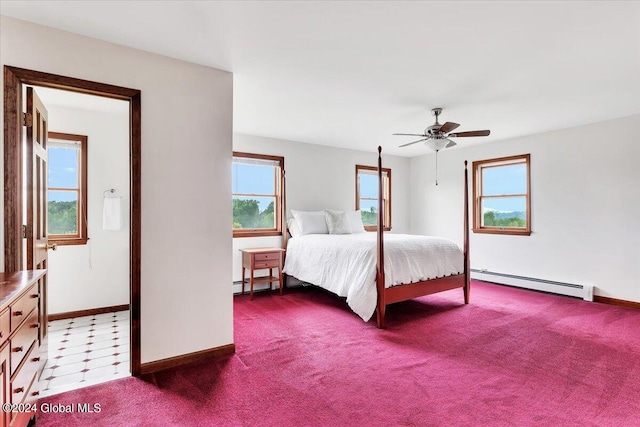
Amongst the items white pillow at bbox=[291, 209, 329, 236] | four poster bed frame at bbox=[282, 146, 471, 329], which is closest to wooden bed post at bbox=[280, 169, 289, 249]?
white pillow at bbox=[291, 209, 329, 236]

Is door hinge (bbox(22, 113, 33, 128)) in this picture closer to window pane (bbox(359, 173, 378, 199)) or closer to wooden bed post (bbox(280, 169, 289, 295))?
wooden bed post (bbox(280, 169, 289, 295))

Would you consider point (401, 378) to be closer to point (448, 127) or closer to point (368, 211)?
point (448, 127)

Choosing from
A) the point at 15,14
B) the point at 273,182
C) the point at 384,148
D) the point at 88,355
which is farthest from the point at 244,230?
the point at 15,14

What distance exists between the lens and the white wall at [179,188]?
2.33 metres

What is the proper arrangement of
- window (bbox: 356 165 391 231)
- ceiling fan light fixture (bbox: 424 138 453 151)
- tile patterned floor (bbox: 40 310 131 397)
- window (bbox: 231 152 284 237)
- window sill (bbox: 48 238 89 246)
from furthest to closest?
window (bbox: 356 165 391 231), window (bbox: 231 152 284 237), ceiling fan light fixture (bbox: 424 138 453 151), window sill (bbox: 48 238 89 246), tile patterned floor (bbox: 40 310 131 397)

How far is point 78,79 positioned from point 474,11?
2603 millimetres

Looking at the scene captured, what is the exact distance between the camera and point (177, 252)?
2.50 m

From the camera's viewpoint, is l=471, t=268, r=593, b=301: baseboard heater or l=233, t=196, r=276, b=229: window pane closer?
l=471, t=268, r=593, b=301: baseboard heater

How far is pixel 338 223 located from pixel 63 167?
3.66m

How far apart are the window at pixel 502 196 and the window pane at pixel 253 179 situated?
3.64 m

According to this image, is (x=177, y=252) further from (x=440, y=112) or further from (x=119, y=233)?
(x=440, y=112)

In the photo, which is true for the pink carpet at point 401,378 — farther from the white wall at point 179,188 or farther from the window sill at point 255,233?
the window sill at point 255,233

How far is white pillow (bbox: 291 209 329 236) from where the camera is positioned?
16.3 feet

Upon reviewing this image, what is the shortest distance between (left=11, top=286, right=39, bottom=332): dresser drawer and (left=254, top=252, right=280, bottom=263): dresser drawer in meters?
2.83
